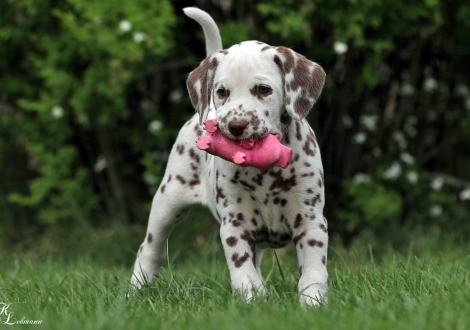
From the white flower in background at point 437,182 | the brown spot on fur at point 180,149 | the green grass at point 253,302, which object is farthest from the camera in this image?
the white flower in background at point 437,182

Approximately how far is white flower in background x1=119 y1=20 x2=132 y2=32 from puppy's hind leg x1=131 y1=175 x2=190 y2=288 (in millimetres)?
2063

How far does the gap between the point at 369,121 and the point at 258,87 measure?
13.1 feet

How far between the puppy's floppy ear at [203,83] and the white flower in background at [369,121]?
3688 mm

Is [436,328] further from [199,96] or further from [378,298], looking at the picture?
[199,96]

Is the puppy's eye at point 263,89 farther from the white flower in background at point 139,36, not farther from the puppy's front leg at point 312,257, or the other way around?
the white flower in background at point 139,36

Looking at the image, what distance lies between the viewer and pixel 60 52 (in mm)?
7918

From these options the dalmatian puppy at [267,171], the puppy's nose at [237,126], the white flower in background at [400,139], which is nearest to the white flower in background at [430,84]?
the white flower in background at [400,139]

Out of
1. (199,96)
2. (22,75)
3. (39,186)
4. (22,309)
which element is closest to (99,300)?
(22,309)

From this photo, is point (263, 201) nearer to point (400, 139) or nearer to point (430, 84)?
point (400, 139)

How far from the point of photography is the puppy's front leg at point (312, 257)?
4141 mm

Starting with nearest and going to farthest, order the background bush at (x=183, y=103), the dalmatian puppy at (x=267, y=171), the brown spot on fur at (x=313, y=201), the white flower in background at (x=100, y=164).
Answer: the dalmatian puppy at (x=267, y=171), the brown spot on fur at (x=313, y=201), the background bush at (x=183, y=103), the white flower in background at (x=100, y=164)

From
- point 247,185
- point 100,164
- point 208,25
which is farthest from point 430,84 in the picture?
point 247,185

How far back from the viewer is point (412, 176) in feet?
25.6

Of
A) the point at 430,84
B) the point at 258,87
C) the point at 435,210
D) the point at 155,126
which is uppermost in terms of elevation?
the point at 258,87
